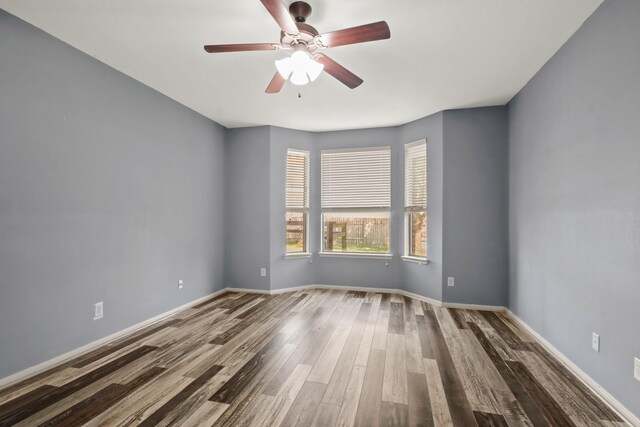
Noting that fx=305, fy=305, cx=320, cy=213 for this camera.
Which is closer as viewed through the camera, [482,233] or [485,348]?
[485,348]

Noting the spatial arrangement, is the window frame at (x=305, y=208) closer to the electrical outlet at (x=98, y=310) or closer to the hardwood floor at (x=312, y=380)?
the hardwood floor at (x=312, y=380)

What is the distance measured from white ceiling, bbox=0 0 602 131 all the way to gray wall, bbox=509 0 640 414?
0.31 metres

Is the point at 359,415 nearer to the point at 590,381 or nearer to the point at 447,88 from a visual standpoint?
the point at 590,381

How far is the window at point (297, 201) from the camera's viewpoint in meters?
5.12

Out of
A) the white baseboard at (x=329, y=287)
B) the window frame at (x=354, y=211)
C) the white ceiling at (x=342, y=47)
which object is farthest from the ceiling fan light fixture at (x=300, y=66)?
the white baseboard at (x=329, y=287)

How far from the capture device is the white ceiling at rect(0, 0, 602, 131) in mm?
2137

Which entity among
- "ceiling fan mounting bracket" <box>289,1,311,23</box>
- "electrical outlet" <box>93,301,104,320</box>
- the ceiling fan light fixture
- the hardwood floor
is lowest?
the hardwood floor

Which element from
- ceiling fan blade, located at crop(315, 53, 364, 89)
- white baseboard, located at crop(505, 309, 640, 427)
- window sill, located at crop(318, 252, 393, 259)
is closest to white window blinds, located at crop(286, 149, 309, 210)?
window sill, located at crop(318, 252, 393, 259)

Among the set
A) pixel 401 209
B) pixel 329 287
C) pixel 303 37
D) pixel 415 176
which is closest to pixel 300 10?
pixel 303 37

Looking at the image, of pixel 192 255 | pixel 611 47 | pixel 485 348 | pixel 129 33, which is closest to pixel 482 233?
pixel 485 348

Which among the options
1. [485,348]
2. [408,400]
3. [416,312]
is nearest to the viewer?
[408,400]

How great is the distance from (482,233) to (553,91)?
1906 millimetres

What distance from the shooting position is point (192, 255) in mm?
4215

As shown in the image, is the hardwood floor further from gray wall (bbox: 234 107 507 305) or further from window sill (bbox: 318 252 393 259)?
window sill (bbox: 318 252 393 259)
